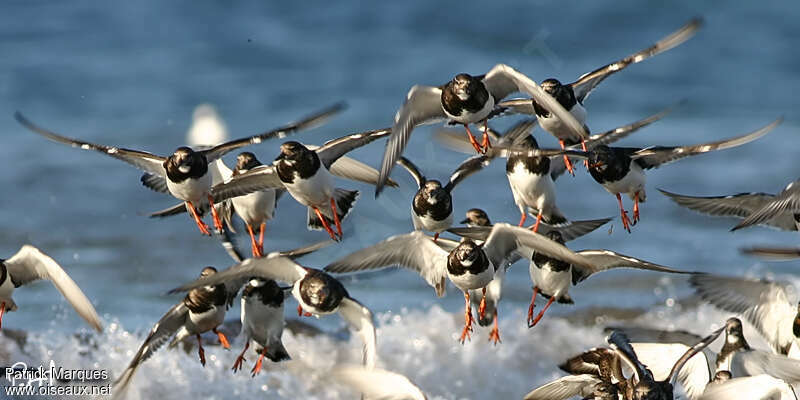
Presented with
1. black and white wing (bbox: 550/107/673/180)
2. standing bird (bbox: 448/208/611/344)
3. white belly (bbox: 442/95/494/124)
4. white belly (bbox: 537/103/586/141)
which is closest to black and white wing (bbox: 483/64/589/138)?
white belly (bbox: 442/95/494/124)

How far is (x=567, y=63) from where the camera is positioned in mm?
17703

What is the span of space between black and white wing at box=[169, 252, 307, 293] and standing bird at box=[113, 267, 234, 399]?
8.7 inches

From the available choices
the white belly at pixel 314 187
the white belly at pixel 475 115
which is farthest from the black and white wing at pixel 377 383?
the white belly at pixel 475 115

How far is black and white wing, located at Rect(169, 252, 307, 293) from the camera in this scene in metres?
5.87

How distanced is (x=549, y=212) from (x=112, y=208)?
7077 millimetres

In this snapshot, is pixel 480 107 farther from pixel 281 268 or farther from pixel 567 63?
pixel 567 63

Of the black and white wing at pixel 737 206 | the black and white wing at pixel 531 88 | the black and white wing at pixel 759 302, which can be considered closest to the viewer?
the black and white wing at pixel 531 88

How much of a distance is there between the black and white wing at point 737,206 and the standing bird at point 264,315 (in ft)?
8.21

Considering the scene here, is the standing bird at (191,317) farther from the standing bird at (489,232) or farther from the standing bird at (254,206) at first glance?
the standing bird at (489,232)

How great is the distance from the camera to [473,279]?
5.92 meters

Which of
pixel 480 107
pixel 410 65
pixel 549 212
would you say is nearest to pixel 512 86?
pixel 480 107

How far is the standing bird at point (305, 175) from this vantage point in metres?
6.18

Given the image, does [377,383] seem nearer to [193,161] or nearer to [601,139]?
[193,161]

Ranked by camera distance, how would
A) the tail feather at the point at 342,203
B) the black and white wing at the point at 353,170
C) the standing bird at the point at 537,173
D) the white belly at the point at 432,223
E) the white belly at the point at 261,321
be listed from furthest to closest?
the black and white wing at the point at 353,170, the tail feather at the point at 342,203, the standing bird at the point at 537,173, the white belly at the point at 261,321, the white belly at the point at 432,223
